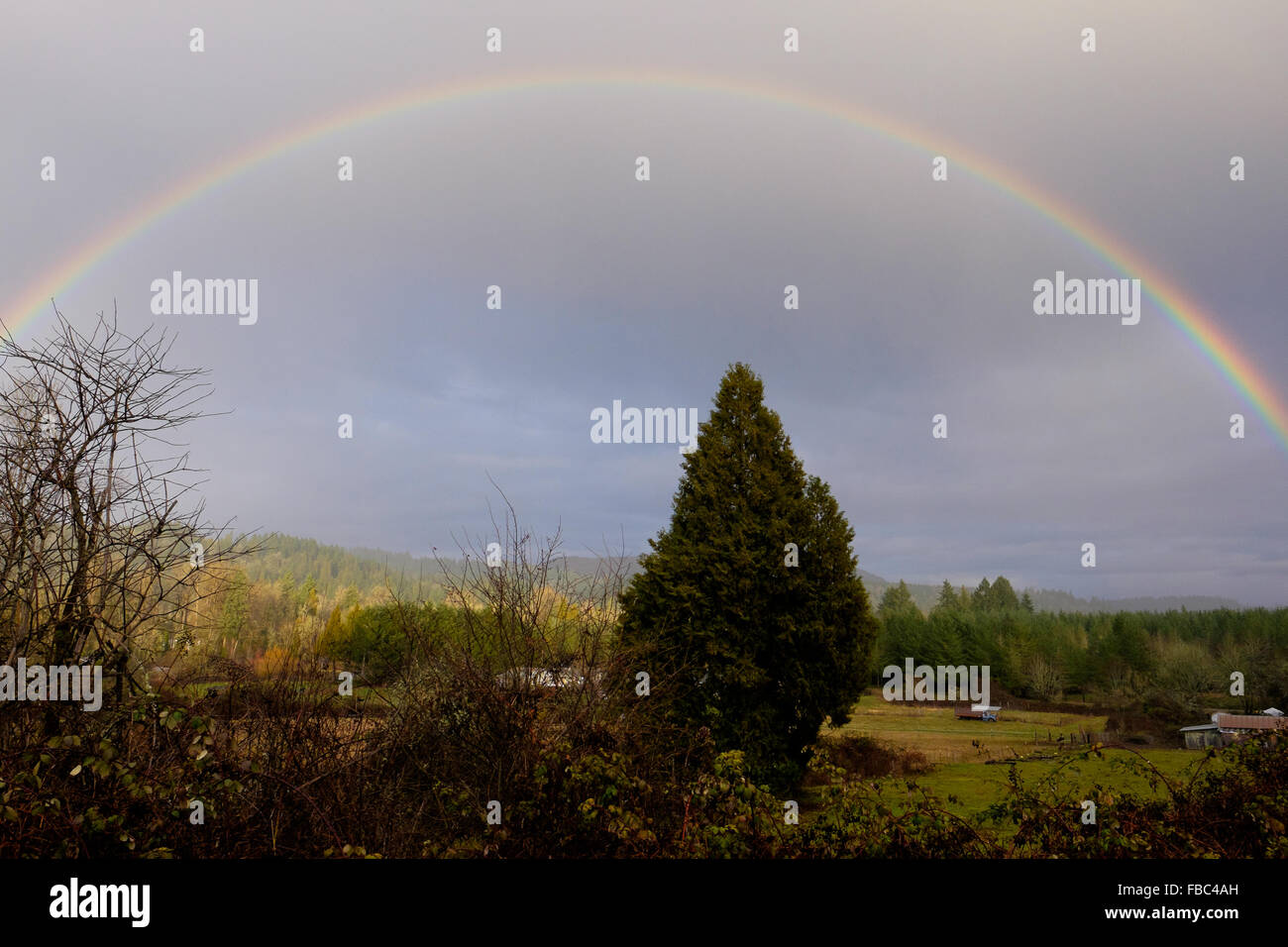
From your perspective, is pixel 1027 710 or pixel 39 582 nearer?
pixel 39 582

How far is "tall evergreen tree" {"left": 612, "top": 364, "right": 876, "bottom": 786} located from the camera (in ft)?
49.3

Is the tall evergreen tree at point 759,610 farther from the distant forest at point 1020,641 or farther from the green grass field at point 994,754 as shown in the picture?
the green grass field at point 994,754

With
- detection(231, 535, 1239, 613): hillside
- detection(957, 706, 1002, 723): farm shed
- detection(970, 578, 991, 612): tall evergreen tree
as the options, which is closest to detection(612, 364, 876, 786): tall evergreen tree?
detection(231, 535, 1239, 613): hillside

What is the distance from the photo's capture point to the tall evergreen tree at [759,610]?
15016 millimetres

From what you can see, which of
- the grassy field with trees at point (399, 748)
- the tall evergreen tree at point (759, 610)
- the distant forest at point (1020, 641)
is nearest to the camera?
the grassy field with trees at point (399, 748)

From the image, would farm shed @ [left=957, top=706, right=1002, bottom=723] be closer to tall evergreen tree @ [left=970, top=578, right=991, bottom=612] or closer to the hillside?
the hillside

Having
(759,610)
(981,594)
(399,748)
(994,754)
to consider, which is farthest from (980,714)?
(981,594)

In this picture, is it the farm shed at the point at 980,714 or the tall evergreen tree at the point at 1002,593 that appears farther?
the tall evergreen tree at the point at 1002,593

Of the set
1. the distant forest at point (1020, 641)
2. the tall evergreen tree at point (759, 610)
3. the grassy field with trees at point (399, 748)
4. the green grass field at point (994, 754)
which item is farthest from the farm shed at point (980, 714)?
the grassy field with trees at point (399, 748)

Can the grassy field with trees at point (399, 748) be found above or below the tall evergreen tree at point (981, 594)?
above
